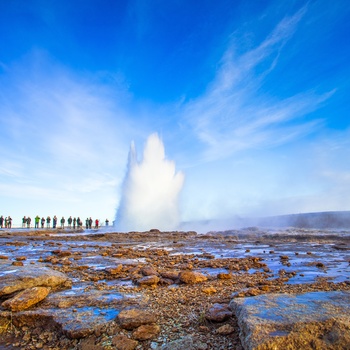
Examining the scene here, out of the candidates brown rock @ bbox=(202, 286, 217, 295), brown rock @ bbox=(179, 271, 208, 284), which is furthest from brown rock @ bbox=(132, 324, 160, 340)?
brown rock @ bbox=(179, 271, 208, 284)

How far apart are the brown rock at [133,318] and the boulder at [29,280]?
3091 millimetres

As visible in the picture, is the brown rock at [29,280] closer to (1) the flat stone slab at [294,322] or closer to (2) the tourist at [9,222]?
(1) the flat stone slab at [294,322]

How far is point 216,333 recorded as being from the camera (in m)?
4.62

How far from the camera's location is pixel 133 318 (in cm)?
500

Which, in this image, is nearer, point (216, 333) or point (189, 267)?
point (216, 333)

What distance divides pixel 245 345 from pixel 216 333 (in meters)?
1.07

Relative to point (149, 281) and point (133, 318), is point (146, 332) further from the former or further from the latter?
point (149, 281)

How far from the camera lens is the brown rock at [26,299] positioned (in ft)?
18.6

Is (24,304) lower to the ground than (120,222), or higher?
lower

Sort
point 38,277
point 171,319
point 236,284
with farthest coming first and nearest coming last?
point 236,284, point 38,277, point 171,319

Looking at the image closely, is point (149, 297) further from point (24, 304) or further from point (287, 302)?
point (287, 302)

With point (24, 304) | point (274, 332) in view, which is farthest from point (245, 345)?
point (24, 304)

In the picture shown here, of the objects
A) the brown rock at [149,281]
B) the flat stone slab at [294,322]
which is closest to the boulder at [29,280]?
the brown rock at [149,281]

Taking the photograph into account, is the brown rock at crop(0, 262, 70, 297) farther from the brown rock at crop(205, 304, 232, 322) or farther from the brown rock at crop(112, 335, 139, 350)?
the brown rock at crop(205, 304, 232, 322)
